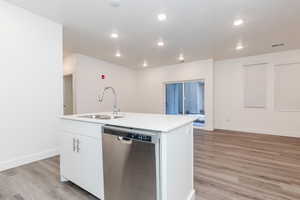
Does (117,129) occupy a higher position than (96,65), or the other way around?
(96,65)

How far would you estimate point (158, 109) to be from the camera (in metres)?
6.36

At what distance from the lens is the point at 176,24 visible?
2.74 meters

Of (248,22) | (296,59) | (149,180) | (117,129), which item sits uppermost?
(248,22)

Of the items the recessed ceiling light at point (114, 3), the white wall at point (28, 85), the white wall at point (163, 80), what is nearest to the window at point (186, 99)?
the white wall at point (163, 80)

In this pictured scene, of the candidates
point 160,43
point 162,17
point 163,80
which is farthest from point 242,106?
point 162,17

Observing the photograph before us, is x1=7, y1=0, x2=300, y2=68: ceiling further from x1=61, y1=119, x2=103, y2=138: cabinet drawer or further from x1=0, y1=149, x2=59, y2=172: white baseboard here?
x1=0, y1=149, x2=59, y2=172: white baseboard

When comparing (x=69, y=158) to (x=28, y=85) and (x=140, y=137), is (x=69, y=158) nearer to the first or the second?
(x=140, y=137)

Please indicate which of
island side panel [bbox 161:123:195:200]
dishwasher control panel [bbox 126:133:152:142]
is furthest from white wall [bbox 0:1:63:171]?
island side panel [bbox 161:123:195:200]

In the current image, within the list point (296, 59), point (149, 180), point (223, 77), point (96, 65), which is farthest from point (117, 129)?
point (296, 59)

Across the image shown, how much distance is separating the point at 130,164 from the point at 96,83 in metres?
4.33

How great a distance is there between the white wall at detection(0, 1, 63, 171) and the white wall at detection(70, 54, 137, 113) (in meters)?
1.76

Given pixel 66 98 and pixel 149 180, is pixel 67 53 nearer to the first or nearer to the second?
pixel 66 98

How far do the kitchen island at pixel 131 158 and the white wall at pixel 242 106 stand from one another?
13.9ft

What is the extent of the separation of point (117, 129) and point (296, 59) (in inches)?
220
